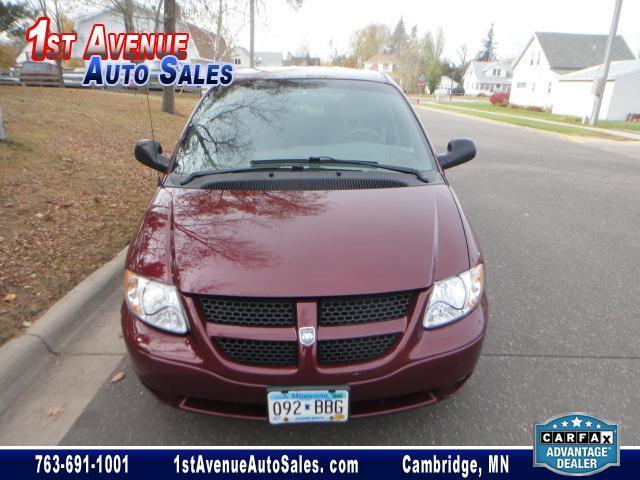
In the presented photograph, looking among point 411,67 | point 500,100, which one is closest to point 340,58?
point 411,67

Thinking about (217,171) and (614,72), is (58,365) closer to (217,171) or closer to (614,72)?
(217,171)

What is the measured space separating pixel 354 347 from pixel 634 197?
7.26 metres

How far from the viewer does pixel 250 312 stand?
5.95 ft

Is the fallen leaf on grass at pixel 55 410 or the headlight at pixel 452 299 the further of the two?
the fallen leaf on grass at pixel 55 410

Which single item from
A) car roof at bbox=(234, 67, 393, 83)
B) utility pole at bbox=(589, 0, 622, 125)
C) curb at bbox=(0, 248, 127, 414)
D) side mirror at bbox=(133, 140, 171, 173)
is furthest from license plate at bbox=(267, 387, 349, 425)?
utility pole at bbox=(589, 0, 622, 125)

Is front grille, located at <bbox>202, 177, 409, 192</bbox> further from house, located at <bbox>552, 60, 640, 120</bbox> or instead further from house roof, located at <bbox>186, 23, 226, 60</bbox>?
house, located at <bbox>552, 60, 640, 120</bbox>

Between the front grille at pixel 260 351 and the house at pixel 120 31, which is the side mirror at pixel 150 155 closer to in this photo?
the front grille at pixel 260 351

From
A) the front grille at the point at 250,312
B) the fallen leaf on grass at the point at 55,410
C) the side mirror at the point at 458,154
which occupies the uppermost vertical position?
the side mirror at the point at 458,154

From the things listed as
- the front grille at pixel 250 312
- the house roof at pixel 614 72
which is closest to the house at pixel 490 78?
the house roof at pixel 614 72

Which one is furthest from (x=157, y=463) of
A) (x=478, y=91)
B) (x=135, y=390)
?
(x=478, y=91)

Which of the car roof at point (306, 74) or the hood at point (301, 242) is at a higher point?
the car roof at point (306, 74)

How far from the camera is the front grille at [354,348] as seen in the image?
5.87ft

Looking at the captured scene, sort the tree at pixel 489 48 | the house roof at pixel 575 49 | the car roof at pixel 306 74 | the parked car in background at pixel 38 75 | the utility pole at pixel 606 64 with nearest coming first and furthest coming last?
the car roof at pixel 306 74, the utility pole at pixel 606 64, the parked car in background at pixel 38 75, the house roof at pixel 575 49, the tree at pixel 489 48

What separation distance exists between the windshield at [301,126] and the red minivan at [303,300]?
16.2 inches
